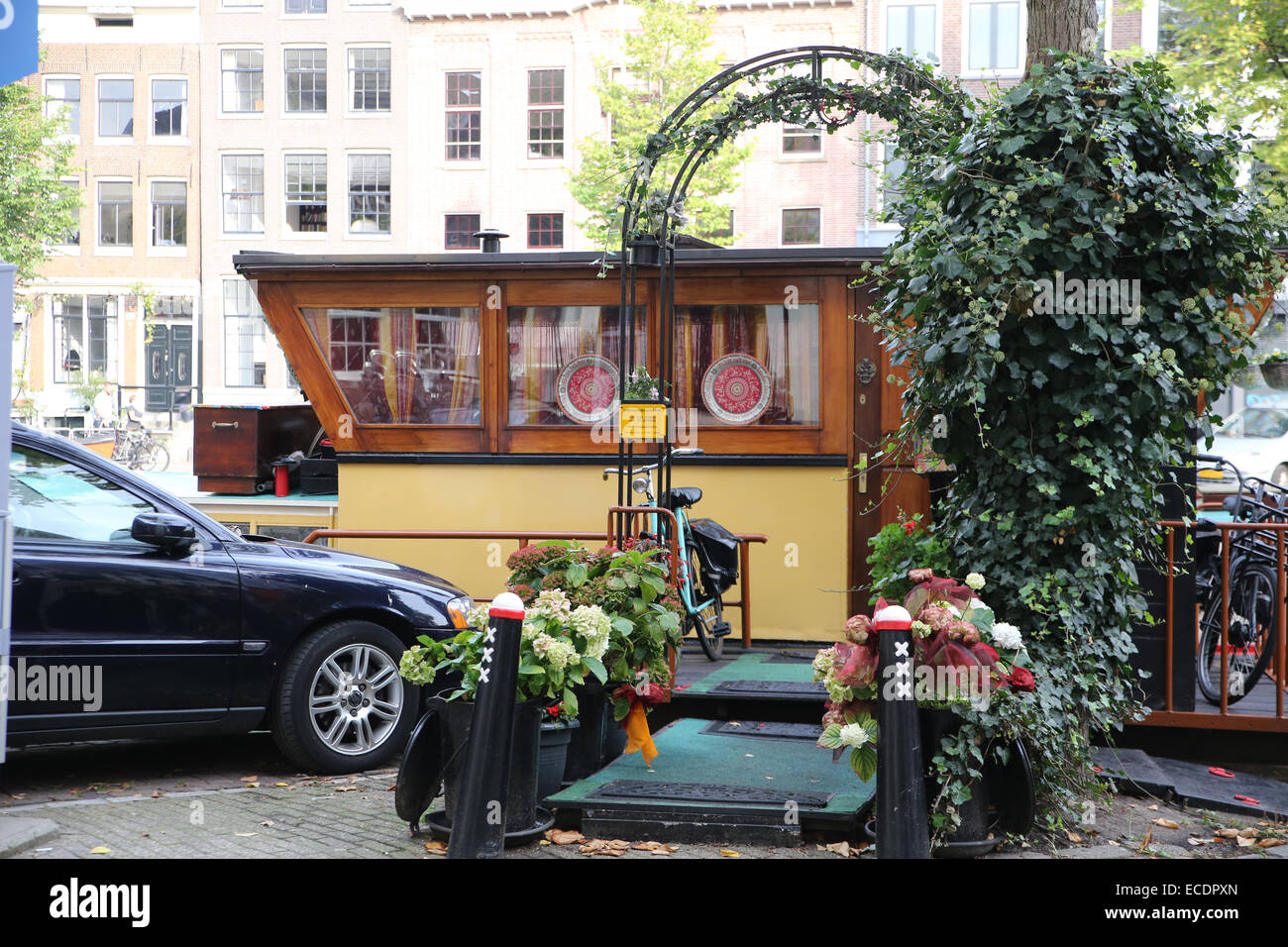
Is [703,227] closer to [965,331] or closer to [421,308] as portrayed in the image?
[421,308]

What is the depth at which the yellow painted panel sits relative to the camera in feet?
30.6

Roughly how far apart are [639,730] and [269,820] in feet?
5.49

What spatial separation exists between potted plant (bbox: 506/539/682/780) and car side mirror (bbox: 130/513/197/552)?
1.60 metres

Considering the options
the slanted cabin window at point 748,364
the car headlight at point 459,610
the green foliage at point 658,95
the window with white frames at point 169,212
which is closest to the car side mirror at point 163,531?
the car headlight at point 459,610

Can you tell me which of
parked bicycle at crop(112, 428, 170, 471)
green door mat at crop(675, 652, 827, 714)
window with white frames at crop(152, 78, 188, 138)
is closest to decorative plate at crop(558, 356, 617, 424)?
green door mat at crop(675, 652, 827, 714)

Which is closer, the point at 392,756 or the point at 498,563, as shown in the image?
the point at 392,756

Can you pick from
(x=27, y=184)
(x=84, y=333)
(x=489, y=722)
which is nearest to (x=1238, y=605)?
(x=489, y=722)

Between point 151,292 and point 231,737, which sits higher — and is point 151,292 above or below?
above

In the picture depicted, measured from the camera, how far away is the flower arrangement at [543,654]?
5.34 metres

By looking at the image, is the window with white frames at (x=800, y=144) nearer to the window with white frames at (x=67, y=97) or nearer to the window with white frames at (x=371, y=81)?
the window with white frames at (x=371, y=81)

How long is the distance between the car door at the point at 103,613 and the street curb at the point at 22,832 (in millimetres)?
545

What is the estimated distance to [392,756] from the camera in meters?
7.05

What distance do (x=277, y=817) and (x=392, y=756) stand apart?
1.28m
